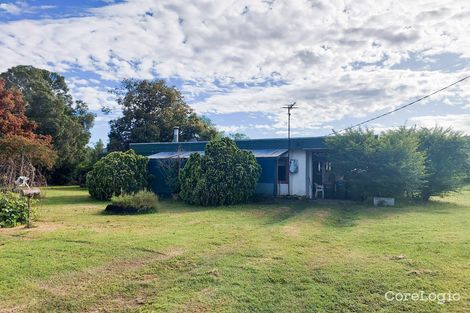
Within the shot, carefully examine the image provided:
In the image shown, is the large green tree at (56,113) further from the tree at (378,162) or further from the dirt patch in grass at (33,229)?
the tree at (378,162)

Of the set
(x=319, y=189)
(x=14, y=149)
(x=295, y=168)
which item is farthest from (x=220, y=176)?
(x=14, y=149)

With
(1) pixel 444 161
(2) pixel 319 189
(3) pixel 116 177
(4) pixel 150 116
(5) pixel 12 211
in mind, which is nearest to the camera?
(5) pixel 12 211

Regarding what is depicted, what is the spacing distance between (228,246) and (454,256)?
391 centimetres

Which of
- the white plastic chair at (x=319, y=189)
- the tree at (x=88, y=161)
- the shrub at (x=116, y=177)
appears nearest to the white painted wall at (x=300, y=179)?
the white plastic chair at (x=319, y=189)

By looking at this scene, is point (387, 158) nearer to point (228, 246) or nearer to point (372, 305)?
point (228, 246)

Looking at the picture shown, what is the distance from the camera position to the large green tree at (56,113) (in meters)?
26.9

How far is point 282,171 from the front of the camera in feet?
54.1

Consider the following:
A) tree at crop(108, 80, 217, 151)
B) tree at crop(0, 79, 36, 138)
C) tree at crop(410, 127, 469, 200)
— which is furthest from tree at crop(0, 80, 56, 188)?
tree at crop(410, 127, 469, 200)

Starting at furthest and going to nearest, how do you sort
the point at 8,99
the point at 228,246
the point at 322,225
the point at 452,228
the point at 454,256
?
the point at 8,99, the point at 322,225, the point at 452,228, the point at 228,246, the point at 454,256

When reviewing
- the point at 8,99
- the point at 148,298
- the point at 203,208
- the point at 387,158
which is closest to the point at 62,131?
the point at 8,99

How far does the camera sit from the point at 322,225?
9.39 m

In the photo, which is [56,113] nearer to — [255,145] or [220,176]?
[255,145]

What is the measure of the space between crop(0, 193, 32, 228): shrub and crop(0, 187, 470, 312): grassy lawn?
558mm

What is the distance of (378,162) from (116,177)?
433 inches
